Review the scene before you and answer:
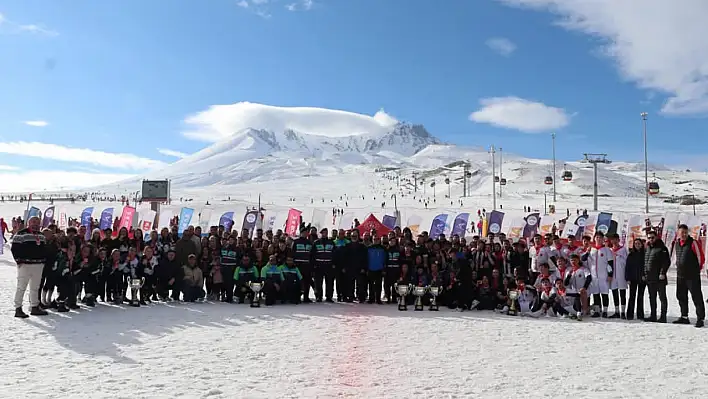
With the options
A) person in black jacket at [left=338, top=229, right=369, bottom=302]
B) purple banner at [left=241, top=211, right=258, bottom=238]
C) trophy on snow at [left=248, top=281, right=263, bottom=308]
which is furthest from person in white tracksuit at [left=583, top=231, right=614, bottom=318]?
purple banner at [left=241, top=211, right=258, bottom=238]

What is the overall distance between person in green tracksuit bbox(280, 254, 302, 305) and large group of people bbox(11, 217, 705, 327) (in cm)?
2

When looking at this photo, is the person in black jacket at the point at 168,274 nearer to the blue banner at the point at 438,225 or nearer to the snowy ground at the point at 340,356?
the snowy ground at the point at 340,356

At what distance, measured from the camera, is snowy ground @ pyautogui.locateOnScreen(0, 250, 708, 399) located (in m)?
5.65

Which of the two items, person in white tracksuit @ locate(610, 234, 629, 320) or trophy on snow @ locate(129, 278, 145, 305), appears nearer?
person in white tracksuit @ locate(610, 234, 629, 320)

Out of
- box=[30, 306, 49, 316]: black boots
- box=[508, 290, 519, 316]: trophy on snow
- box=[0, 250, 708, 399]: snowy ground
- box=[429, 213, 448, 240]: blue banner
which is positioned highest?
box=[429, 213, 448, 240]: blue banner

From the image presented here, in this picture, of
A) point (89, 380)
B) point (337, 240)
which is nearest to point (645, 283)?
point (337, 240)

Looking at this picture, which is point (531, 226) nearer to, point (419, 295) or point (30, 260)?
point (419, 295)

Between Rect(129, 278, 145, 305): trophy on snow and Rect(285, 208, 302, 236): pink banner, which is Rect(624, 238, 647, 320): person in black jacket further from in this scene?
Rect(285, 208, 302, 236): pink banner

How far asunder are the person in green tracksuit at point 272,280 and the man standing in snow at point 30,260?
3.91m

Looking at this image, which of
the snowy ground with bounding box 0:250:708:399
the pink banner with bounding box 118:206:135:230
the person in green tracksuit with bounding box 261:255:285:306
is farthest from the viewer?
the pink banner with bounding box 118:206:135:230

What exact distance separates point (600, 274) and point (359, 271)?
180 inches

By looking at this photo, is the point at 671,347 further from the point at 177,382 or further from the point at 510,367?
the point at 177,382

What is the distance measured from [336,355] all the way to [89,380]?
2.74m

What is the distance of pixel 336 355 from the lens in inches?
278
